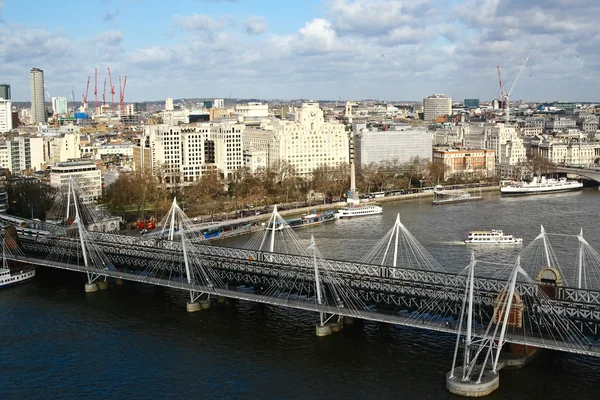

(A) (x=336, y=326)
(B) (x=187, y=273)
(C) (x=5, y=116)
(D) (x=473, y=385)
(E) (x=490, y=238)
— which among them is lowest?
(D) (x=473, y=385)

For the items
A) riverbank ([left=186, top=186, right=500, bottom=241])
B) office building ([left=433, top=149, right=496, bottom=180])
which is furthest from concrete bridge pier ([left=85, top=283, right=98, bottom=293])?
office building ([left=433, top=149, right=496, bottom=180])

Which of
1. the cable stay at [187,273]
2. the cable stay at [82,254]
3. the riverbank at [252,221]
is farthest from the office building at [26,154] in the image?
the cable stay at [187,273]

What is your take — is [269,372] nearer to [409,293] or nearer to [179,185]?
[409,293]

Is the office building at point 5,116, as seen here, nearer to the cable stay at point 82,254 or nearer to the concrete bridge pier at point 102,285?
the cable stay at point 82,254

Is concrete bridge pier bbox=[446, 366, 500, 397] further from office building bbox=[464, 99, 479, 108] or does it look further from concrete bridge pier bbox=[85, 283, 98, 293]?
office building bbox=[464, 99, 479, 108]

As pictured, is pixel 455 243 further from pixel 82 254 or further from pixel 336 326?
pixel 82 254

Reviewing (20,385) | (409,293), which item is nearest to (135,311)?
(20,385)

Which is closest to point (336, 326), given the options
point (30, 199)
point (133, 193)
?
point (133, 193)
